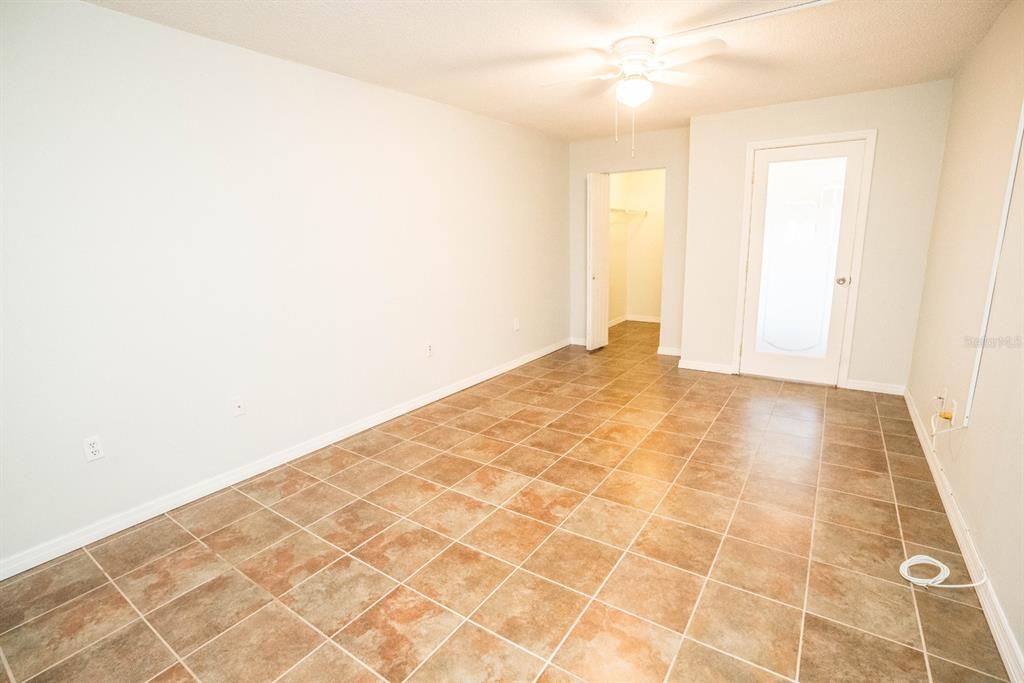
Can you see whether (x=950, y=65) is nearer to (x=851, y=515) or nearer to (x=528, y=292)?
(x=851, y=515)

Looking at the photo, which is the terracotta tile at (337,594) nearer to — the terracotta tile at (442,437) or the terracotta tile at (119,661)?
the terracotta tile at (119,661)

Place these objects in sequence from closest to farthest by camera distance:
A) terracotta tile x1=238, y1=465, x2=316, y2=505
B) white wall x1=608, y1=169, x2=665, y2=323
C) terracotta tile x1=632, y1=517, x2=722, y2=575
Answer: terracotta tile x1=632, y1=517, x2=722, y2=575 → terracotta tile x1=238, y1=465, x2=316, y2=505 → white wall x1=608, y1=169, x2=665, y2=323

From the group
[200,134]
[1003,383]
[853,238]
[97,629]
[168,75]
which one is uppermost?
[168,75]

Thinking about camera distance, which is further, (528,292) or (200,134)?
(528,292)

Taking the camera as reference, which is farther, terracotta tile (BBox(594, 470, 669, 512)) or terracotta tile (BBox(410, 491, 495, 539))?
terracotta tile (BBox(594, 470, 669, 512))

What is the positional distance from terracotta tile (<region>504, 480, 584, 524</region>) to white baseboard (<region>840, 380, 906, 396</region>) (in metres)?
3.19

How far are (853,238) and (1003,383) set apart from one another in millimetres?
2639

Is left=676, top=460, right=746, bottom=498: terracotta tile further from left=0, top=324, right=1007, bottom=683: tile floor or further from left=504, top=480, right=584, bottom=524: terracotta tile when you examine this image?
left=504, top=480, right=584, bottom=524: terracotta tile

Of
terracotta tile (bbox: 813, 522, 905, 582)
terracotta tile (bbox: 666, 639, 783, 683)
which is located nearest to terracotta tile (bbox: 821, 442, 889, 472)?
terracotta tile (bbox: 813, 522, 905, 582)

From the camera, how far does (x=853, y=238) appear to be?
406 cm

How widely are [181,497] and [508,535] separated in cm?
187

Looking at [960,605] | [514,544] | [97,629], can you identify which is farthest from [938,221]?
[97,629]

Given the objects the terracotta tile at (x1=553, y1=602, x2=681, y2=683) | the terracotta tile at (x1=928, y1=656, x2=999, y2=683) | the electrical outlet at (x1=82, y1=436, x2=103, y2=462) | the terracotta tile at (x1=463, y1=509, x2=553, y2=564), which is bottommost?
the terracotta tile at (x1=928, y1=656, x2=999, y2=683)

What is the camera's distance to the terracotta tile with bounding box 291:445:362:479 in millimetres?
2975
